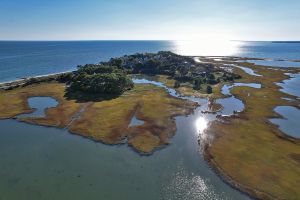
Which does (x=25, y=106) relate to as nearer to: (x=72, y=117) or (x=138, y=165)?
(x=72, y=117)

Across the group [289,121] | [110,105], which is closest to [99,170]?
[110,105]

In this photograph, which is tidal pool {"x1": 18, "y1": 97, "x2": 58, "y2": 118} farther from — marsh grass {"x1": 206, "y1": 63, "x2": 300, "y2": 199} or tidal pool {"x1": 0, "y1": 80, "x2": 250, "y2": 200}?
marsh grass {"x1": 206, "y1": 63, "x2": 300, "y2": 199}

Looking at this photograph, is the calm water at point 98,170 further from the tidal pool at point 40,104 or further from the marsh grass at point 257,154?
the tidal pool at point 40,104

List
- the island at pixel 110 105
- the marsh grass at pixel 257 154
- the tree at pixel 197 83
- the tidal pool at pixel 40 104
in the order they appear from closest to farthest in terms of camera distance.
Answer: the marsh grass at pixel 257 154 → the island at pixel 110 105 → the tidal pool at pixel 40 104 → the tree at pixel 197 83

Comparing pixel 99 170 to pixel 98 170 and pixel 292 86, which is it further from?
pixel 292 86

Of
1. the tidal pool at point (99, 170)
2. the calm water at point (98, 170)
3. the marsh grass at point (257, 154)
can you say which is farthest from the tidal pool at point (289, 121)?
the calm water at point (98, 170)

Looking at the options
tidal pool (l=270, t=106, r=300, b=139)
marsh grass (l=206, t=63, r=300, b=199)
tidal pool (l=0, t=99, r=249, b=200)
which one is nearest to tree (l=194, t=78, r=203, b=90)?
marsh grass (l=206, t=63, r=300, b=199)

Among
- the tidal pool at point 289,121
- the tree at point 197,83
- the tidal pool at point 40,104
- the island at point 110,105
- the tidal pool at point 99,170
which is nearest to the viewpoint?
the tidal pool at point 99,170

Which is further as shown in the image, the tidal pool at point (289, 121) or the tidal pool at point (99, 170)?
the tidal pool at point (289, 121)
